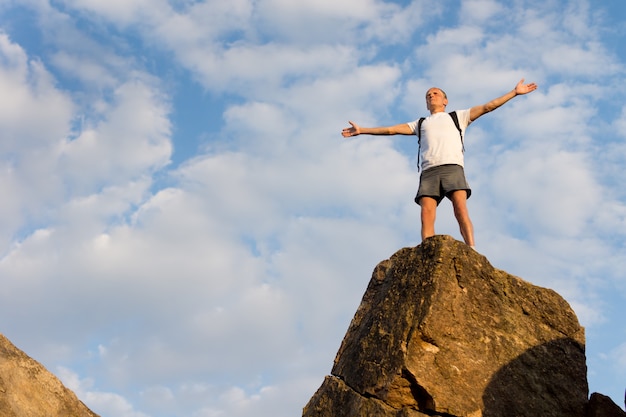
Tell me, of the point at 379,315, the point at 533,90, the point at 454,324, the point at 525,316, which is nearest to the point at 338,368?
the point at 379,315

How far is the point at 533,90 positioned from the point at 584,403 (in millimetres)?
5397

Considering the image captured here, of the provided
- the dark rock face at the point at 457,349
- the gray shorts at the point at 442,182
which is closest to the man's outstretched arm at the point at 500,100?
the gray shorts at the point at 442,182

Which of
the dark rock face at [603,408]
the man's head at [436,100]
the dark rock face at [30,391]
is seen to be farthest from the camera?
the man's head at [436,100]

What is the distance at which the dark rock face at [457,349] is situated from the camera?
1095cm

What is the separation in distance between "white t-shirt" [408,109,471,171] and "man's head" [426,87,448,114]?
227mm

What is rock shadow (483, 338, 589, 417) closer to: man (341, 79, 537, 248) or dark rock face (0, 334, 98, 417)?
man (341, 79, 537, 248)

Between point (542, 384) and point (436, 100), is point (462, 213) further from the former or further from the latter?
point (542, 384)

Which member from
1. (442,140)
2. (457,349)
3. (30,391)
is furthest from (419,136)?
(30,391)

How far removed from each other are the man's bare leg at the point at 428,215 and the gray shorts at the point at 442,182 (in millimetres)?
91

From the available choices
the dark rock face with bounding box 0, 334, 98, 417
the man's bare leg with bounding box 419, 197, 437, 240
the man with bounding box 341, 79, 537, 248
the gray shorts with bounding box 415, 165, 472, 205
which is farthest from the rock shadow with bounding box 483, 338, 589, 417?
the dark rock face with bounding box 0, 334, 98, 417

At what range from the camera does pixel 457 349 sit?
36.9 ft

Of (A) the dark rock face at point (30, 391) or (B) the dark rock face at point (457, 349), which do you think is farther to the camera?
(A) the dark rock face at point (30, 391)

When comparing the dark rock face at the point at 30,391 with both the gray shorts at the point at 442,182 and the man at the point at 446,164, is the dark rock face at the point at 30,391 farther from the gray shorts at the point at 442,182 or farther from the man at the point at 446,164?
the gray shorts at the point at 442,182

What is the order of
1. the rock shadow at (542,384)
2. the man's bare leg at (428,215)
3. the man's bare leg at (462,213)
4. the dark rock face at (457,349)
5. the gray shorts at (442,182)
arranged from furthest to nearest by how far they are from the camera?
the man's bare leg at (428,215)
the gray shorts at (442,182)
the man's bare leg at (462,213)
the rock shadow at (542,384)
the dark rock face at (457,349)
